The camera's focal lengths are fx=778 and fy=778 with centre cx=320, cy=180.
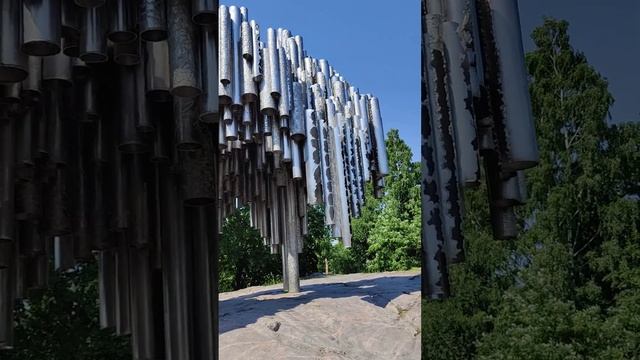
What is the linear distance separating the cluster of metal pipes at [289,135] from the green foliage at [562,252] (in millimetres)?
4883

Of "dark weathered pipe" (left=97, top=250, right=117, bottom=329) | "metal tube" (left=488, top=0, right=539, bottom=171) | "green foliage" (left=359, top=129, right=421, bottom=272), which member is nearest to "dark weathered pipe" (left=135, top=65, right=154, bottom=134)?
"dark weathered pipe" (left=97, top=250, right=117, bottom=329)

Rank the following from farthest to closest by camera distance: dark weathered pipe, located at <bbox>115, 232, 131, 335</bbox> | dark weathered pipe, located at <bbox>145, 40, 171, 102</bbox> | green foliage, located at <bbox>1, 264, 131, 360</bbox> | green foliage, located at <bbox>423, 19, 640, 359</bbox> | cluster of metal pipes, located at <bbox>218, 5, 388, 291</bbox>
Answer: green foliage, located at <bbox>423, 19, 640, 359</bbox> < green foliage, located at <bbox>1, 264, 131, 360</bbox> < cluster of metal pipes, located at <bbox>218, 5, 388, 291</bbox> < dark weathered pipe, located at <bbox>115, 232, 131, 335</bbox> < dark weathered pipe, located at <bbox>145, 40, 171, 102</bbox>

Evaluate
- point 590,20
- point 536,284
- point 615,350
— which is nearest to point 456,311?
point 536,284

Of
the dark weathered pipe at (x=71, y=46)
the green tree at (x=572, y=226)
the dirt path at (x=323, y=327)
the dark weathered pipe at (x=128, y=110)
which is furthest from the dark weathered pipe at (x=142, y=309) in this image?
the green tree at (x=572, y=226)

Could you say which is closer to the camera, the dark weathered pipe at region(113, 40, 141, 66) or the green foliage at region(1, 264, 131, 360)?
the dark weathered pipe at region(113, 40, 141, 66)

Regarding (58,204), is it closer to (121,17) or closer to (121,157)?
(121,157)

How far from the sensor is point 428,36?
86.2 inches

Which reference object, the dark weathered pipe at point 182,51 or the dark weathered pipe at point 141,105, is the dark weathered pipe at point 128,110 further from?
the dark weathered pipe at point 182,51

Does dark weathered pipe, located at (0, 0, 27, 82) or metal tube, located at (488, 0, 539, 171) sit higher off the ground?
dark weathered pipe, located at (0, 0, 27, 82)

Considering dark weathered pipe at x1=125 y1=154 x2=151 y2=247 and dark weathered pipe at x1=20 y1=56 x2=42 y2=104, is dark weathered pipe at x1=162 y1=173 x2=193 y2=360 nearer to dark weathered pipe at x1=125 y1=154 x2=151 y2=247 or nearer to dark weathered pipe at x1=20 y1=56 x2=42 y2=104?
dark weathered pipe at x1=125 y1=154 x2=151 y2=247

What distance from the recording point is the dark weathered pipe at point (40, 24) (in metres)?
2.01

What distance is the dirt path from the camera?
1004 cm

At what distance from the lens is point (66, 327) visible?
41.9 ft

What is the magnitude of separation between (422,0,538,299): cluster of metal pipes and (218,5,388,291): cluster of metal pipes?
8995 millimetres
